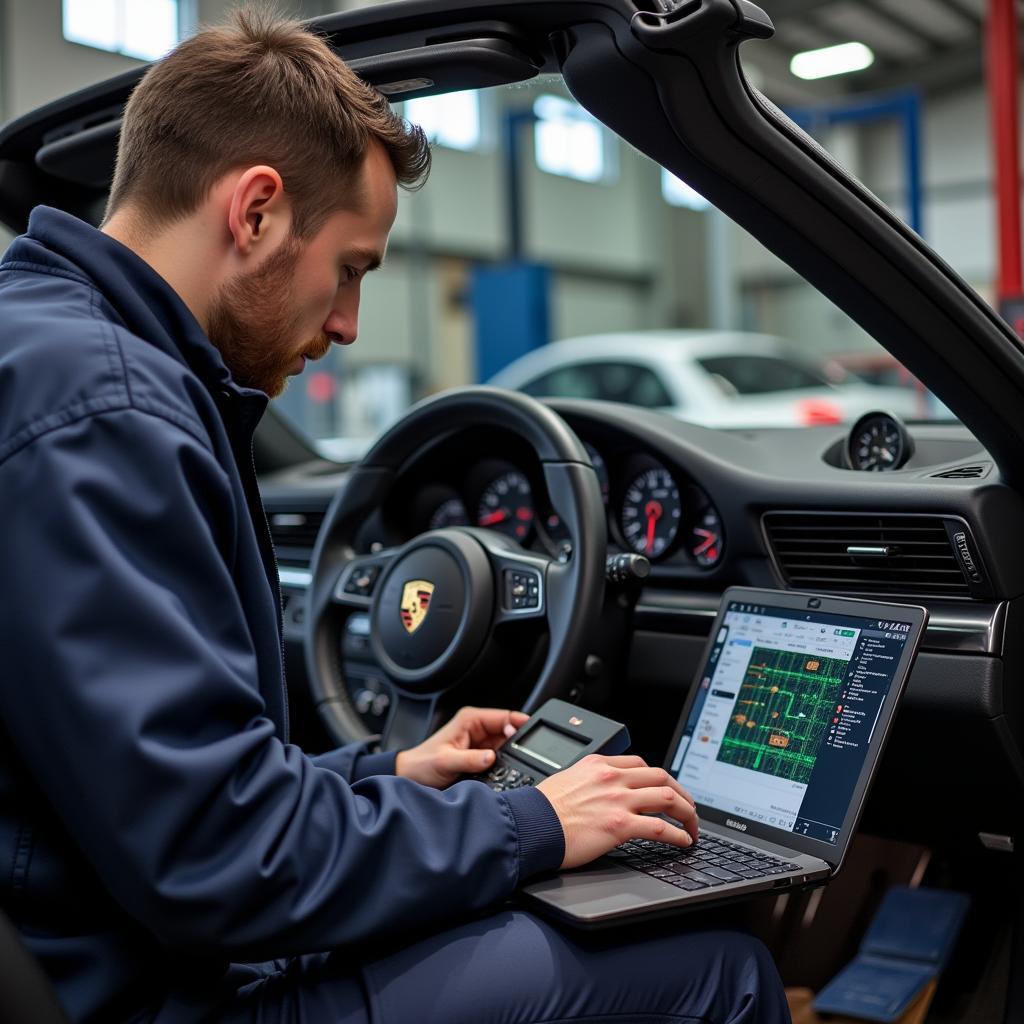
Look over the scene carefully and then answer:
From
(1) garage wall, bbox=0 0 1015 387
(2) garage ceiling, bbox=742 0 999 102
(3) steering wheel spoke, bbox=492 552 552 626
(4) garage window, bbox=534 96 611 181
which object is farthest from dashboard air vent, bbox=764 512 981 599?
(4) garage window, bbox=534 96 611 181

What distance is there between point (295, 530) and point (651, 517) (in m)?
0.91

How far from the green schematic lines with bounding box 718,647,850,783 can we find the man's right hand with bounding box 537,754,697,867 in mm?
284

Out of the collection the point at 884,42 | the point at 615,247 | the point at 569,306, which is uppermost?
the point at 884,42

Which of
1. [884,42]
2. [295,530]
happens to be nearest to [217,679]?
[295,530]

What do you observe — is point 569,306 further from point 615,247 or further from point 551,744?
point 551,744

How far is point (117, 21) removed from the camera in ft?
13.3

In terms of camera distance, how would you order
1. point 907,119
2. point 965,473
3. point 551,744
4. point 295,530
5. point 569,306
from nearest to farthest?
point 551,744 < point 965,473 < point 295,530 < point 907,119 < point 569,306

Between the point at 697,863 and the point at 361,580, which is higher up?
the point at 361,580

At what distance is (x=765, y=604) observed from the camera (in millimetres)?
1587

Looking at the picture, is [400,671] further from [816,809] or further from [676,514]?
[816,809]

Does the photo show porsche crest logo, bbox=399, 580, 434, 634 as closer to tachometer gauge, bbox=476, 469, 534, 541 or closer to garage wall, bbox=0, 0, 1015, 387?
tachometer gauge, bbox=476, 469, 534, 541

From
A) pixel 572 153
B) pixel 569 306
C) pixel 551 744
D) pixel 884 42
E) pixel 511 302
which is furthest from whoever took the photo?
pixel 884 42

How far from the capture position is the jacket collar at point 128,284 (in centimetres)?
101

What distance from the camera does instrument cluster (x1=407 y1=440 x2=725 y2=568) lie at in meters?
2.00
